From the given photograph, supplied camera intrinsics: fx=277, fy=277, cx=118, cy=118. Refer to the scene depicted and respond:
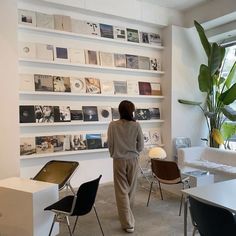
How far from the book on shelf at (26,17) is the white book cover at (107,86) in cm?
146

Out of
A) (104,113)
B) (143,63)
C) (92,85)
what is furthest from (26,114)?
(143,63)

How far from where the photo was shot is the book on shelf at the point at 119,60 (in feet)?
16.4

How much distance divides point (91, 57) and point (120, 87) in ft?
2.50

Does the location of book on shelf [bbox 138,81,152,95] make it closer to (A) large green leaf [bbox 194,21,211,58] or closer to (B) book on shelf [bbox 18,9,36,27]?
(A) large green leaf [bbox 194,21,211,58]

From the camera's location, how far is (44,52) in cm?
432

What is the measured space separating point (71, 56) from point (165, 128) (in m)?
2.30

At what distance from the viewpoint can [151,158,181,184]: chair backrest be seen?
3.55 metres

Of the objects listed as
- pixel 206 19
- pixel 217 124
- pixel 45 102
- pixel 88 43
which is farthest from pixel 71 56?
pixel 217 124

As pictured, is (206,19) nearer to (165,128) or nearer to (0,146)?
(165,128)

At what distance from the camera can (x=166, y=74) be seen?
544 centimetres

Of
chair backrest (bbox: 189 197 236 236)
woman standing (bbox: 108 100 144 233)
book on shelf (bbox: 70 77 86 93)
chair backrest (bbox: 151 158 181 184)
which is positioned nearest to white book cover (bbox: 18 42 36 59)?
book on shelf (bbox: 70 77 86 93)

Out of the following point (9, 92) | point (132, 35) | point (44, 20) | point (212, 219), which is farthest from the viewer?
point (132, 35)

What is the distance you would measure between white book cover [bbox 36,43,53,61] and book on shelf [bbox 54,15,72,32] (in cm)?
34

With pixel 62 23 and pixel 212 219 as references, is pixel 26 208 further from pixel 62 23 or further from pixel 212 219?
pixel 62 23
